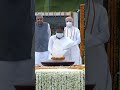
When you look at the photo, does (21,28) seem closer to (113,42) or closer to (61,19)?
(61,19)

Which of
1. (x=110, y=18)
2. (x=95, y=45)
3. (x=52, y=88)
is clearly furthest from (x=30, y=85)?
(x=110, y=18)

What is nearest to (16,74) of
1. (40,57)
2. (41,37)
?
(40,57)

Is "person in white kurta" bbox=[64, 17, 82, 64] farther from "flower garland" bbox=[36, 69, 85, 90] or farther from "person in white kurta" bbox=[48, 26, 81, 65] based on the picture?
"flower garland" bbox=[36, 69, 85, 90]

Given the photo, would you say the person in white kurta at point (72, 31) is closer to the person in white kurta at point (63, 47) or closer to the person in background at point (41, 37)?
the person in white kurta at point (63, 47)

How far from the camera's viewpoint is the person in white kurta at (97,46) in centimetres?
337

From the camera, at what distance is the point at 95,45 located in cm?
342

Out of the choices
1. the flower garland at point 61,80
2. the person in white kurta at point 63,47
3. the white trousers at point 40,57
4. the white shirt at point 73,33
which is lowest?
the flower garland at point 61,80

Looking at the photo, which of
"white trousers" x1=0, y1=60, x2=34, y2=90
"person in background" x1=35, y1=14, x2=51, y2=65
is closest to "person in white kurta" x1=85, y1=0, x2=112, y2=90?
"person in background" x1=35, y1=14, x2=51, y2=65

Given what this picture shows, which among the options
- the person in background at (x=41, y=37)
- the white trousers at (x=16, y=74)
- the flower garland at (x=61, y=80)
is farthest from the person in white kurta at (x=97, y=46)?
the white trousers at (x=16, y=74)

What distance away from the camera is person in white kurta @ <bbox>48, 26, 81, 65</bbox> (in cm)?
339

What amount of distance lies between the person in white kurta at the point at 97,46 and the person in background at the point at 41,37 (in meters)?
0.33

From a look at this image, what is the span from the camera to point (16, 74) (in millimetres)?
3375

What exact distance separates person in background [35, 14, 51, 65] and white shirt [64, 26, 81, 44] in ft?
0.50

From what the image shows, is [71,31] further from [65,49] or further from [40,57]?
[40,57]
